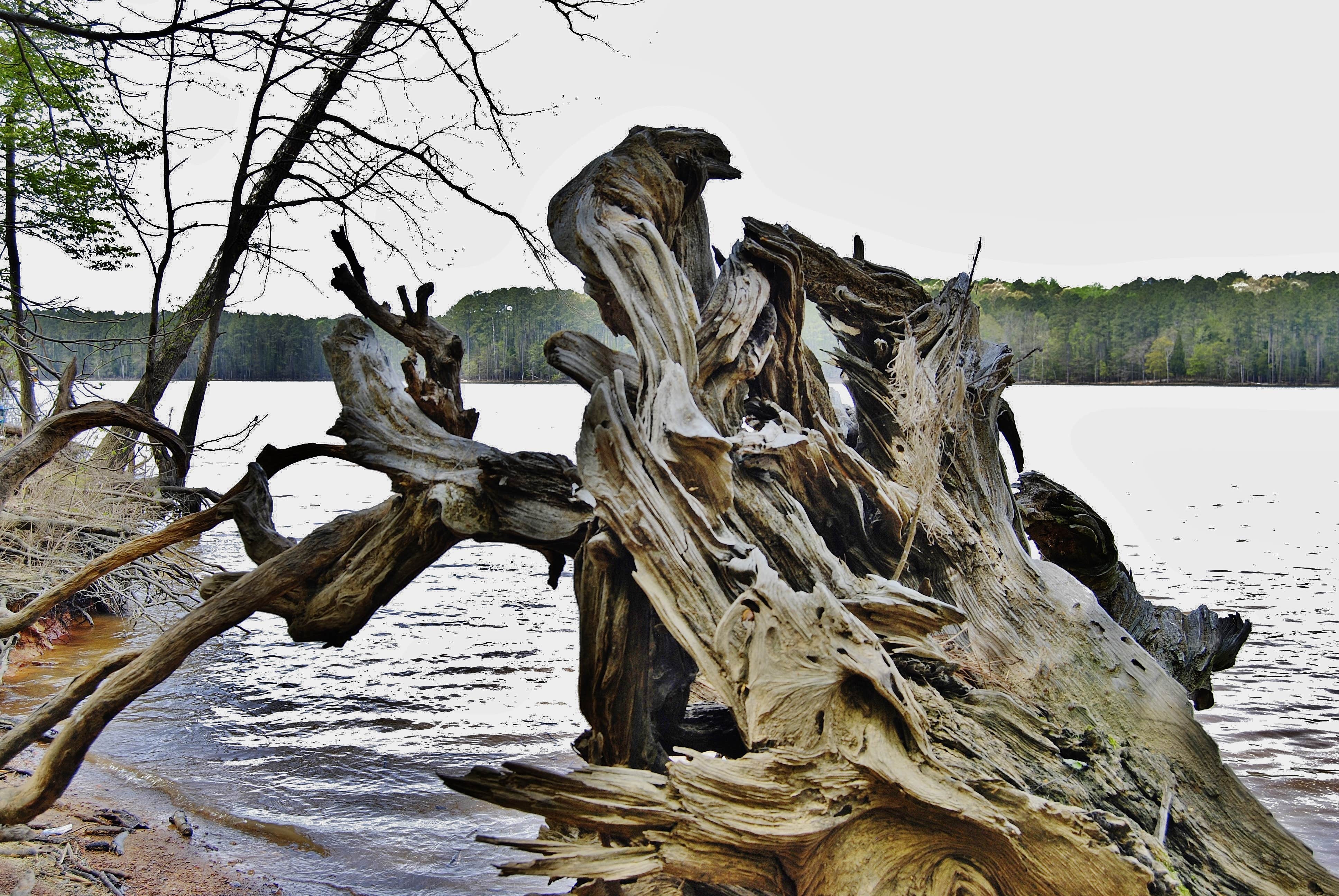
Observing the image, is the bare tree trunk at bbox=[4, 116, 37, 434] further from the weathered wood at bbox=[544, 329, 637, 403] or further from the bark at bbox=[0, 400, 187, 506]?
the weathered wood at bbox=[544, 329, 637, 403]

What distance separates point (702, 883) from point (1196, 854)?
162 centimetres

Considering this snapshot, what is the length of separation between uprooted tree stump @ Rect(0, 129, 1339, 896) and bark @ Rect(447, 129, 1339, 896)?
0.01m

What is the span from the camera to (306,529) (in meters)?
10.6

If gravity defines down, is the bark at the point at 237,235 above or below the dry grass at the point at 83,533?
above

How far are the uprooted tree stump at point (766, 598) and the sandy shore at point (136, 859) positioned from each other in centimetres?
29

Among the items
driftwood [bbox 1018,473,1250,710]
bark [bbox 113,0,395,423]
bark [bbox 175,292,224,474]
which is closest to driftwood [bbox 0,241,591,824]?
driftwood [bbox 1018,473,1250,710]

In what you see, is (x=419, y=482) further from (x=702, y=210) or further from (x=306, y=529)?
(x=306, y=529)

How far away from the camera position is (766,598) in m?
2.53

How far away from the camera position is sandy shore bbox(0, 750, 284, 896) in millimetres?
3307

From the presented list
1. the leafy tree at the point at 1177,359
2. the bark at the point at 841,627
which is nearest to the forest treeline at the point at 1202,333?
the leafy tree at the point at 1177,359

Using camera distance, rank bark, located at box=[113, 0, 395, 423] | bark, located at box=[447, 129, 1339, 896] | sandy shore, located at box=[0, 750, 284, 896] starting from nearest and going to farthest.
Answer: bark, located at box=[447, 129, 1339, 896]
sandy shore, located at box=[0, 750, 284, 896]
bark, located at box=[113, 0, 395, 423]

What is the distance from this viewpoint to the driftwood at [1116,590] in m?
5.09

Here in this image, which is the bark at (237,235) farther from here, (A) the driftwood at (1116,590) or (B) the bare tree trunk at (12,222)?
(A) the driftwood at (1116,590)

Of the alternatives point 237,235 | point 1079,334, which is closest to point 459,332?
point 237,235
